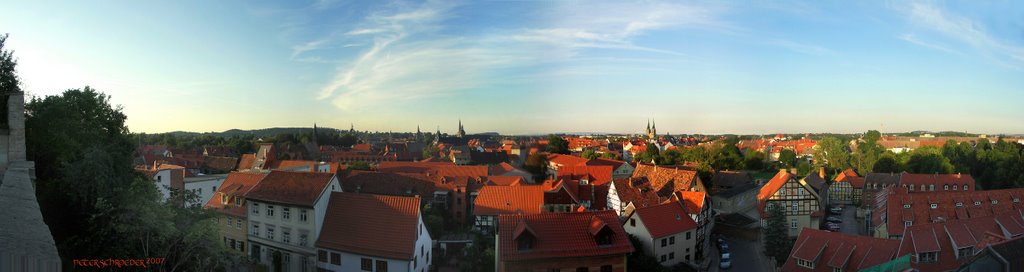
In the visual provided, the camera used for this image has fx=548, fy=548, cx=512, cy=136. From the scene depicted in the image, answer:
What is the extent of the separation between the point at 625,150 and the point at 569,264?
98.0 feet

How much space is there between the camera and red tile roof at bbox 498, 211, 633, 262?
20.1ft

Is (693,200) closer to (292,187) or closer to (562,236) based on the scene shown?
(562,236)

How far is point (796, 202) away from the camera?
12.1 metres

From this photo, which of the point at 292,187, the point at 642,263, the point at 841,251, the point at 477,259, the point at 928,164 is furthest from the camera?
the point at 928,164

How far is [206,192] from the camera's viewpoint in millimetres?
13172

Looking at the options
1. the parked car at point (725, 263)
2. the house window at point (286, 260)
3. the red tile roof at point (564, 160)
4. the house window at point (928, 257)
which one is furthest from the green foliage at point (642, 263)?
the red tile roof at point (564, 160)

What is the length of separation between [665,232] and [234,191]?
6.88 m

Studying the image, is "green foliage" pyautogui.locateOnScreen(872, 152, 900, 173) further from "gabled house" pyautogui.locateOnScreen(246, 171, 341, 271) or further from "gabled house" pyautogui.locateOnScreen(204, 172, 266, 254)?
"gabled house" pyautogui.locateOnScreen(204, 172, 266, 254)

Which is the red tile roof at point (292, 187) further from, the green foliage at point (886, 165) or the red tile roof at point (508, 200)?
the green foliage at point (886, 165)

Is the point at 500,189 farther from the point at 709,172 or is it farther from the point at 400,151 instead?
the point at 400,151

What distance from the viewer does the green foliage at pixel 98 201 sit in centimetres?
496

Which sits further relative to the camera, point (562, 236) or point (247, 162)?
point (247, 162)

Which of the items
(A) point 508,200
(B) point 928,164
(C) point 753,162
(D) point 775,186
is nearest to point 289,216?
(A) point 508,200

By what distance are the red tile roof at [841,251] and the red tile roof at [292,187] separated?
705cm
